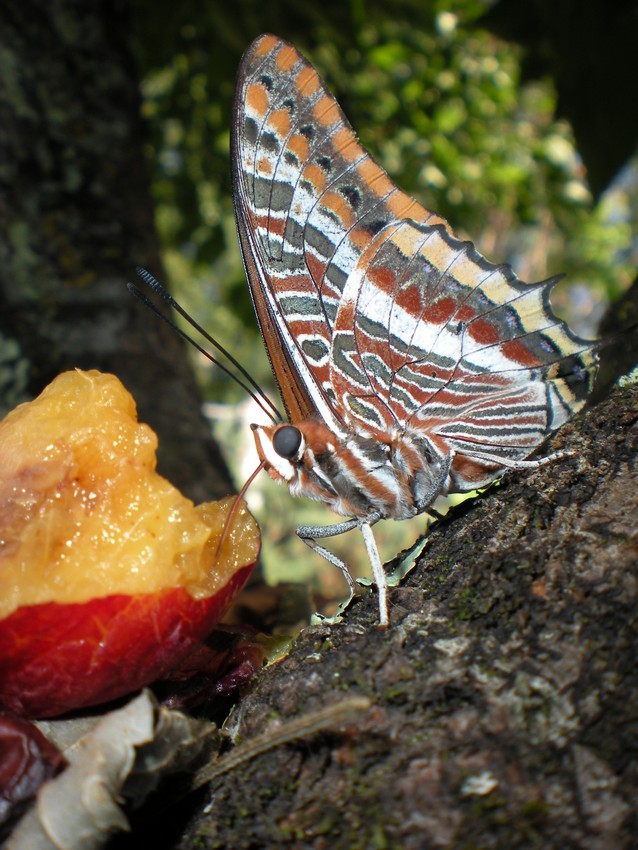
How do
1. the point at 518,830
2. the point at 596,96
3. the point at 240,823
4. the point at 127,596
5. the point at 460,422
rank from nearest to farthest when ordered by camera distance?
the point at 518,830
the point at 240,823
the point at 127,596
the point at 460,422
the point at 596,96

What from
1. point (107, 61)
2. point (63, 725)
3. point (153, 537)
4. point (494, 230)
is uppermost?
point (107, 61)

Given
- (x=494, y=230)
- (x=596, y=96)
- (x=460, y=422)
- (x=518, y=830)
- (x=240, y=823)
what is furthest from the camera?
(x=494, y=230)

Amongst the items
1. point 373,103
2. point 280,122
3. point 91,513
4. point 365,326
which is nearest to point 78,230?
point 280,122

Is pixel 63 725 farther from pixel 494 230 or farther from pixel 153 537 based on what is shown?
pixel 494 230

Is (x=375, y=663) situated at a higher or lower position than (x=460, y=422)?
higher

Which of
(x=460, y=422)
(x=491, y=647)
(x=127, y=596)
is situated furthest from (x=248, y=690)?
(x=460, y=422)

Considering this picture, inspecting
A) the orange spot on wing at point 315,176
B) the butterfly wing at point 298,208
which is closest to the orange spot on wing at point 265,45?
the butterfly wing at point 298,208
